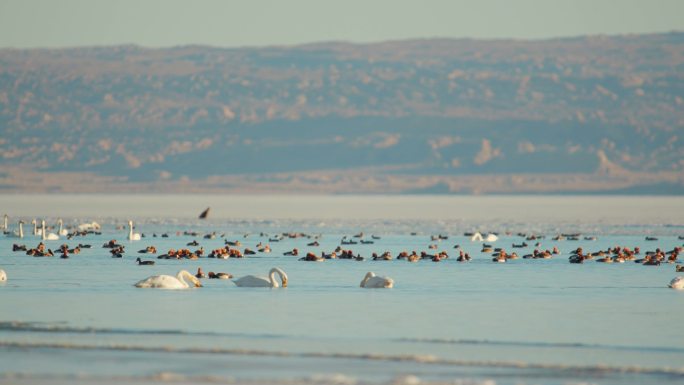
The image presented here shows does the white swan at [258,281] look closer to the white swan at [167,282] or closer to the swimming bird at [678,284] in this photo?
the white swan at [167,282]

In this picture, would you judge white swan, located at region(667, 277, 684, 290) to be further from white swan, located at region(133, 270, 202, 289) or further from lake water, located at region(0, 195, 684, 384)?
white swan, located at region(133, 270, 202, 289)

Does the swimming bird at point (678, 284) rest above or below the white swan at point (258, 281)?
above

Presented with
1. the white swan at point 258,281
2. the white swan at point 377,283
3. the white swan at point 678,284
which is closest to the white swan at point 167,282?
the white swan at point 258,281

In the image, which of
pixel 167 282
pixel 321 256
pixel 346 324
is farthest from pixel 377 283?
pixel 321 256

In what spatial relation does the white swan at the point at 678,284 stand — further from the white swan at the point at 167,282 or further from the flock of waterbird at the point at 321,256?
the white swan at the point at 167,282

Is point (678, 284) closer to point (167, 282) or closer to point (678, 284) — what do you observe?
point (678, 284)

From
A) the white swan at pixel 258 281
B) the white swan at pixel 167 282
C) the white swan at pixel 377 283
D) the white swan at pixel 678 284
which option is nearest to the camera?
the white swan at pixel 167 282

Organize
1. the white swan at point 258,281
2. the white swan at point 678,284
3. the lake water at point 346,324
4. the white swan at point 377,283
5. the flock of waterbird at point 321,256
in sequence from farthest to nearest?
1. the white swan at point 678,284
2. the white swan at point 377,283
3. the white swan at point 258,281
4. the flock of waterbird at point 321,256
5. the lake water at point 346,324

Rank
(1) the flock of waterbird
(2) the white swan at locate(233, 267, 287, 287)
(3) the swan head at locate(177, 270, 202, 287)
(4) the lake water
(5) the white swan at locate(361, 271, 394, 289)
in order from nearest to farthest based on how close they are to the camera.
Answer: (4) the lake water < (3) the swan head at locate(177, 270, 202, 287) < (1) the flock of waterbird < (2) the white swan at locate(233, 267, 287, 287) < (5) the white swan at locate(361, 271, 394, 289)

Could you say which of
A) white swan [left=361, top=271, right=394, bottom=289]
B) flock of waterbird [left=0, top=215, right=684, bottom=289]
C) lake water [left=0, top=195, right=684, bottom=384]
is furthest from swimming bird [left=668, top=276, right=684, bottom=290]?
white swan [left=361, top=271, right=394, bottom=289]

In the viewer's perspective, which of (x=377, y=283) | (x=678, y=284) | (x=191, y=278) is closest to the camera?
(x=191, y=278)

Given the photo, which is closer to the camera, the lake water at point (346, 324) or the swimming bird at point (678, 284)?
the lake water at point (346, 324)

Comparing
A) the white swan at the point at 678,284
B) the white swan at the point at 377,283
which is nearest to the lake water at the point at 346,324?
the white swan at the point at 377,283

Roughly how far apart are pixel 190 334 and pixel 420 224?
68243 millimetres
